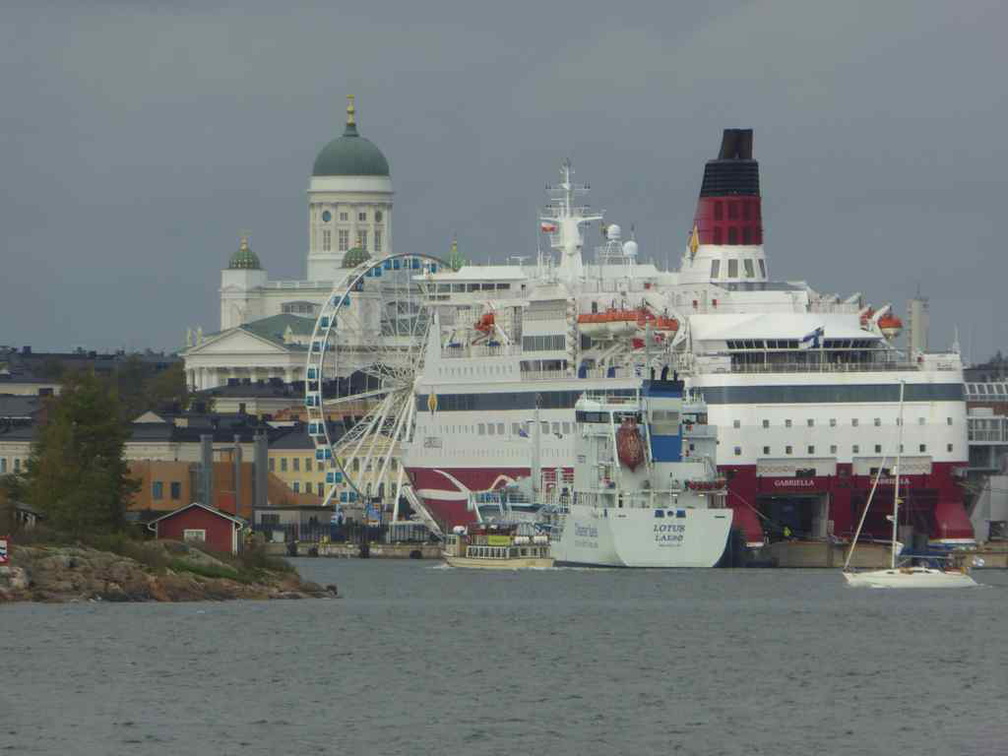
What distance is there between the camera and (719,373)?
12125cm

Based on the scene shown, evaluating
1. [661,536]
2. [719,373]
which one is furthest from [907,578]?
[719,373]

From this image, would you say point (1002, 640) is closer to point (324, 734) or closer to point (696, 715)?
point (696, 715)

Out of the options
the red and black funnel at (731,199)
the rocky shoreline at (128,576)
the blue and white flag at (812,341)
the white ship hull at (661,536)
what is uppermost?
the red and black funnel at (731,199)

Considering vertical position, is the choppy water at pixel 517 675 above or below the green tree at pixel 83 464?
below

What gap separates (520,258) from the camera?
475ft

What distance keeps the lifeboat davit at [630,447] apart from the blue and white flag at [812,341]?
14.8m

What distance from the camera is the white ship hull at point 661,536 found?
109 meters

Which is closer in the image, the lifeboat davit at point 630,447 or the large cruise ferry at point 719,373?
the lifeboat davit at point 630,447

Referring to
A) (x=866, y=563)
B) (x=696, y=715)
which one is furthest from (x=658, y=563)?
(x=696, y=715)

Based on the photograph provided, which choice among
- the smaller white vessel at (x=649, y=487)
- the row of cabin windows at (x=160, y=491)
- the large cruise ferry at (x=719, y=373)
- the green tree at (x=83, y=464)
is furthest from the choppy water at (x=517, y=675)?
the row of cabin windows at (x=160, y=491)

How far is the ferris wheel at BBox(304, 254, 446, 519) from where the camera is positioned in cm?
14675

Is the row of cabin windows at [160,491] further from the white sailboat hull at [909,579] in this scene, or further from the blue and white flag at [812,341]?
the white sailboat hull at [909,579]

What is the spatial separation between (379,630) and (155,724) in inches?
792

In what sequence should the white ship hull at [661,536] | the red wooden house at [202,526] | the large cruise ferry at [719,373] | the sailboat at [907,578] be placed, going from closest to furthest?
the sailboat at [907,578] → the red wooden house at [202,526] → the white ship hull at [661,536] → the large cruise ferry at [719,373]
